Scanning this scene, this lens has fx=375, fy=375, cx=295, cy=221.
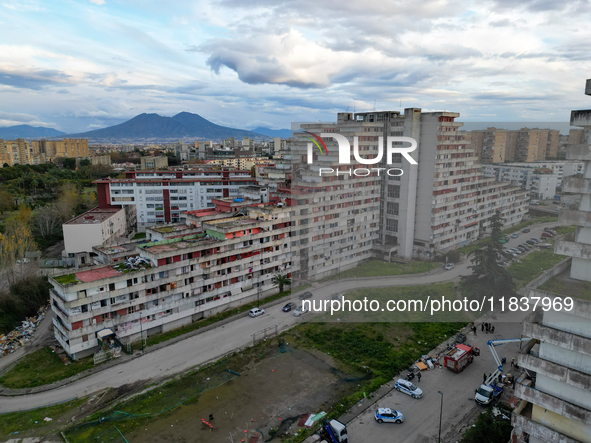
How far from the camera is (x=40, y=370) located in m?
23.2

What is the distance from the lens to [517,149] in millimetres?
47094

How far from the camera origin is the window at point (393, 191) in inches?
1577

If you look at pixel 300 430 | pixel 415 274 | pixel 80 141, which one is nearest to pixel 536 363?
pixel 300 430

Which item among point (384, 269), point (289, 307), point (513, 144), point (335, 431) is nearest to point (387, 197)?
point (384, 269)

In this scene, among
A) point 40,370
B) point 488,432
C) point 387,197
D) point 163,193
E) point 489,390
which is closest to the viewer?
point 488,432

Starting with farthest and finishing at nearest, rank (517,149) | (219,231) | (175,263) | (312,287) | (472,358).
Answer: (517,149)
(312,287)
(219,231)
(175,263)
(472,358)

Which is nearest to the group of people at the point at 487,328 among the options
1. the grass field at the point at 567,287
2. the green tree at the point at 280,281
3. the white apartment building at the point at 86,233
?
the grass field at the point at 567,287

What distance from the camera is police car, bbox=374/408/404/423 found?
716 inches

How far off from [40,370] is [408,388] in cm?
2208

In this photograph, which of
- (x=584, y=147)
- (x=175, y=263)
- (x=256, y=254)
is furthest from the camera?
(x=256, y=254)

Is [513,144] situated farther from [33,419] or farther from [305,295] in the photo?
[33,419]

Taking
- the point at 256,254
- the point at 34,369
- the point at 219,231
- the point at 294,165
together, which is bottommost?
the point at 34,369

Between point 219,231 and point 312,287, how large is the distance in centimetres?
1081

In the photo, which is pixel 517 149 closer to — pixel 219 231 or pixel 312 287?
pixel 312 287
